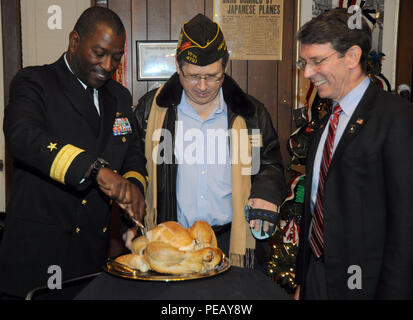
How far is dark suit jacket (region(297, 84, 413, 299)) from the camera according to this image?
1567mm

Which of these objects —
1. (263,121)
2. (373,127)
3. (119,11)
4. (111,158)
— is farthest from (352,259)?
(119,11)

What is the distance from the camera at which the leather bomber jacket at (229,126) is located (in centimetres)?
217

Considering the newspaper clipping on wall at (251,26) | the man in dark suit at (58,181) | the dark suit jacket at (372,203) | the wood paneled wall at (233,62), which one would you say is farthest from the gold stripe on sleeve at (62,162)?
the newspaper clipping on wall at (251,26)

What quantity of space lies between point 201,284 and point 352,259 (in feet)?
2.34

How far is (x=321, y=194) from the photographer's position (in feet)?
5.95

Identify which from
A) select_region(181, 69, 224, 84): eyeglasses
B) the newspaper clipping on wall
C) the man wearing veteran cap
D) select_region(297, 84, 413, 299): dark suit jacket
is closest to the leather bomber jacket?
the man wearing veteran cap

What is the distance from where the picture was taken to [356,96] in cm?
181

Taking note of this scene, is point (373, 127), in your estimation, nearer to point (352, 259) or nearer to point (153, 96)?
point (352, 259)

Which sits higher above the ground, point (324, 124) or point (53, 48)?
point (53, 48)

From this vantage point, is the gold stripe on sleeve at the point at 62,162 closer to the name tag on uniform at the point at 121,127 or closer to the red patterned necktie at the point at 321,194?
the name tag on uniform at the point at 121,127

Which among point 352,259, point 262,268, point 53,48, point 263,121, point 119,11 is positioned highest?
point 119,11

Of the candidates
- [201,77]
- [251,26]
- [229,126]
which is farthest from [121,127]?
[251,26]

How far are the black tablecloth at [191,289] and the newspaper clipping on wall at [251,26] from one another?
8.87 feet

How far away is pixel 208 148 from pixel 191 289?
1075 millimetres
